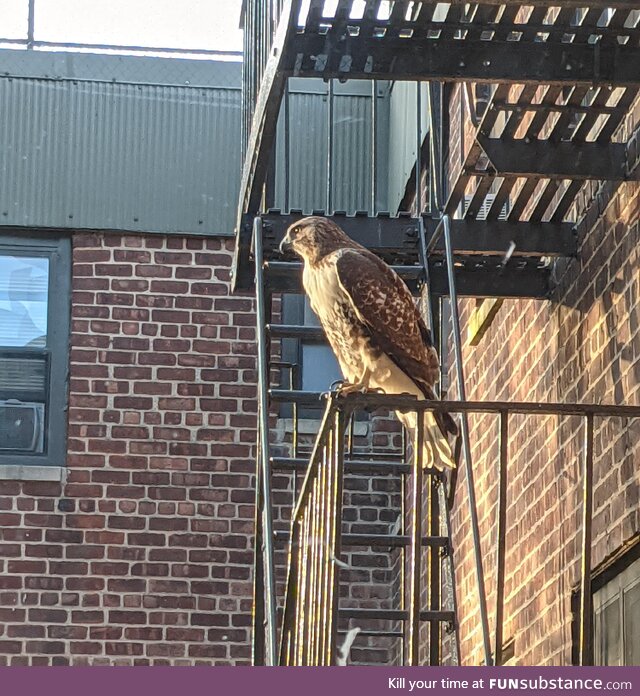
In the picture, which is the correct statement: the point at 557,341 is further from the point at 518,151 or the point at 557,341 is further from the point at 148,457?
the point at 148,457

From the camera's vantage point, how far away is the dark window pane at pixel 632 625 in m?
4.97

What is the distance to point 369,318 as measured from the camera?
5594 mm

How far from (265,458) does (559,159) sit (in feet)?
4.78

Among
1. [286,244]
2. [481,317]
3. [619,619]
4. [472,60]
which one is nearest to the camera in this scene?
[472,60]

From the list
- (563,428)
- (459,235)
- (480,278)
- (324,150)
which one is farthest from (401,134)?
(563,428)

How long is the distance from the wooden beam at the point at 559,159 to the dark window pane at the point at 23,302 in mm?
4895

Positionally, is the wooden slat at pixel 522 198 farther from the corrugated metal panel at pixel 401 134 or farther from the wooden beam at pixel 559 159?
the corrugated metal panel at pixel 401 134

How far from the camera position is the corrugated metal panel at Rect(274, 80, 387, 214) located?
9648 mm

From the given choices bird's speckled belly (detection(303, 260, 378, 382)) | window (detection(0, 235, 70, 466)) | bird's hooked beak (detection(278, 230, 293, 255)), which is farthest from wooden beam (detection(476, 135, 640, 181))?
window (detection(0, 235, 70, 466))

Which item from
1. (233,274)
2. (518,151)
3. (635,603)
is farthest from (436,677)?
(233,274)

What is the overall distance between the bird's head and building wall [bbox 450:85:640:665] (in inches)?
36.1

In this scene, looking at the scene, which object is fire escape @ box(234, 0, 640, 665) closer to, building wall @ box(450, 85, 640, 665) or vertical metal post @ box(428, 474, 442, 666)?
vertical metal post @ box(428, 474, 442, 666)

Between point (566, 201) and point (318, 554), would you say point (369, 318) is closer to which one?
point (566, 201)

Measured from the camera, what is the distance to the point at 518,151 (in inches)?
207
